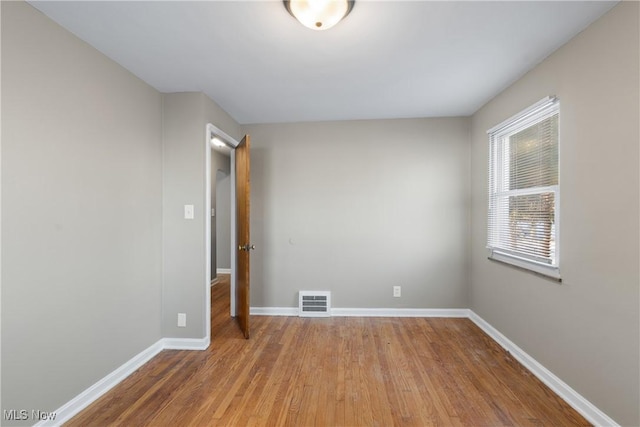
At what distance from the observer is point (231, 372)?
7.22 feet

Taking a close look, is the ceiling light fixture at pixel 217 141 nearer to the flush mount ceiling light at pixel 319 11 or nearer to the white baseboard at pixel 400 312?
the flush mount ceiling light at pixel 319 11

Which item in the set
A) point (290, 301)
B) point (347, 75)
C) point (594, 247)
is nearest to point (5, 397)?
point (290, 301)

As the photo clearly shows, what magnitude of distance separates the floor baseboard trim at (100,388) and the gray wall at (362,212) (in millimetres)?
1328

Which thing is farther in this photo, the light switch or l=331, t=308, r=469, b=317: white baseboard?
l=331, t=308, r=469, b=317: white baseboard

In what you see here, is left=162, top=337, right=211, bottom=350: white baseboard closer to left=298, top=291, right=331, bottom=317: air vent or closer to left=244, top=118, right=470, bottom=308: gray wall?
left=244, top=118, right=470, bottom=308: gray wall

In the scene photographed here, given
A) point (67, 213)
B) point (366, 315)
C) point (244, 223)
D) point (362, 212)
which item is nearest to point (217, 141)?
point (244, 223)

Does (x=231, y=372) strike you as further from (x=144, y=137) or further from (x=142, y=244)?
(x=144, y=137)

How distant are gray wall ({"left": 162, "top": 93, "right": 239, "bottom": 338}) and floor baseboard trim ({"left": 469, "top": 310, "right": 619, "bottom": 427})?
291 cm

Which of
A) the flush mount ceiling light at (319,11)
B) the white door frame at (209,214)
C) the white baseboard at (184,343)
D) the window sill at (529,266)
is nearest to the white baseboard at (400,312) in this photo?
the window sill at (529,266)

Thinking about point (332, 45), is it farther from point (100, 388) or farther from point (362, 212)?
point (100, 388)

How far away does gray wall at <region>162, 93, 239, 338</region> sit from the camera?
8.42 feet

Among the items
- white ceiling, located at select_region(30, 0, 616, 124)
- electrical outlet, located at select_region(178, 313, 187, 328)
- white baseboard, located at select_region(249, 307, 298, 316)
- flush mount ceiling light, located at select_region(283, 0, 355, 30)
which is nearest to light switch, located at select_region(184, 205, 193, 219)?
electrical outlet, located at select_region(178, 313, 187, 328)

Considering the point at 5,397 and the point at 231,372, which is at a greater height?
the point at 5,397

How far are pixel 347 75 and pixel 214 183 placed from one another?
4065mm
